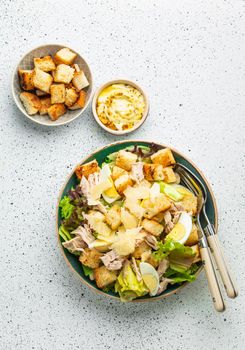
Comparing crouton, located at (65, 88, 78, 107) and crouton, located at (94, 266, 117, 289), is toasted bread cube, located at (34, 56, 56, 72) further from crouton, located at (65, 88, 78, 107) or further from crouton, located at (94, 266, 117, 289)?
crouton, located at (94, 266, 117, 289)

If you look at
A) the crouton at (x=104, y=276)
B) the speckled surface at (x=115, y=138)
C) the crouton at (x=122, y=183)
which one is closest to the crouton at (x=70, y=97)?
the speckled surface at (x=115, y=138)

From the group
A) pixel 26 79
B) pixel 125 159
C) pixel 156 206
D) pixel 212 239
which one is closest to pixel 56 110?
pixel 26 79

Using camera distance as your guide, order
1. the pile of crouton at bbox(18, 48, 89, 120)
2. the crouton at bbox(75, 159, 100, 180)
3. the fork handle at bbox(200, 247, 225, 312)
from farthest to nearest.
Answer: the pile of crouton at bbox(18, 48, 89, 120) < the crouton at bbox(75, 159, 100, 180) < the fork handle at bbox(200, 247, 225, 312)

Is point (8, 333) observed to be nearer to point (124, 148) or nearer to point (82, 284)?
point (82, 284)

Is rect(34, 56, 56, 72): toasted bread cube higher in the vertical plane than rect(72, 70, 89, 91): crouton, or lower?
higher

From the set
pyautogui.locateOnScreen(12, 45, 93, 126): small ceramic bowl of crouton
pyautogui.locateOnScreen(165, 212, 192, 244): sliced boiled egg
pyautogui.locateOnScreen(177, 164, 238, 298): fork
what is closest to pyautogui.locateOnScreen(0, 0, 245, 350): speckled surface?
pyautogui.locateOnScreen(12, 45, 93, 126): small ceramic bowl of crouton

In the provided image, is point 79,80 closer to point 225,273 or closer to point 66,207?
point 66,207
